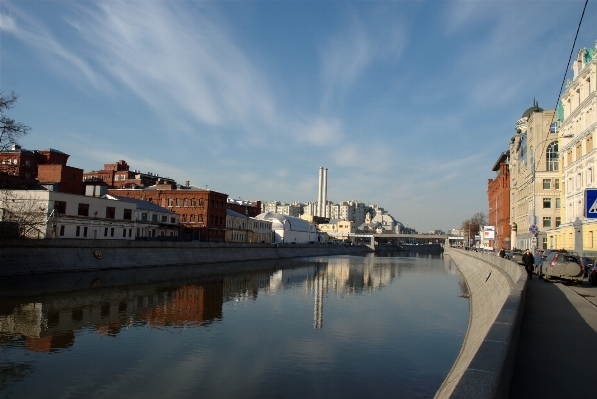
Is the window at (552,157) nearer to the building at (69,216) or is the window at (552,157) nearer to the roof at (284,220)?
the building at (69,216)

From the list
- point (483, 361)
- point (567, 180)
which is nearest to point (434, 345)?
point (483, 361)

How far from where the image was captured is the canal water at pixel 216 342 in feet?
46.9

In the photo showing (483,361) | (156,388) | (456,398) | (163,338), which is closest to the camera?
(456,398)

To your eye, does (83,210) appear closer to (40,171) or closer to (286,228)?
(40,171)

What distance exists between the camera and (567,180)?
155 feet

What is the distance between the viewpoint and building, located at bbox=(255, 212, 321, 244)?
428 feet

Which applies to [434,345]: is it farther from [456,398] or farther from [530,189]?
[530,189]

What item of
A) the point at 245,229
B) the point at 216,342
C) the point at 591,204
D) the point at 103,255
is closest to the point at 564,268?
the point at 591,204

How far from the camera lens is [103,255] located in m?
48.3

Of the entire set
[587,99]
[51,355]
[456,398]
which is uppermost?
[587,99]

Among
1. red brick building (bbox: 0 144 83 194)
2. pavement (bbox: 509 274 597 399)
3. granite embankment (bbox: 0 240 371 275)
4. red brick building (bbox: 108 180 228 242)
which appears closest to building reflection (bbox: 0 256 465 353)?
granite embankment (bbox: 0 240 371 275)

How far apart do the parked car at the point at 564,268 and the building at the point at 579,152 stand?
14416 mm

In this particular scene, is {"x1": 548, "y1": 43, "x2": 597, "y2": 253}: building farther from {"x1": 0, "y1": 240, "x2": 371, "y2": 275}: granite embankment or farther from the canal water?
{"x1": 0, "y1": 240, "x2": 371, "y2": 275}: granite embankment

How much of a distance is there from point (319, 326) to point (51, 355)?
12.4 metres
